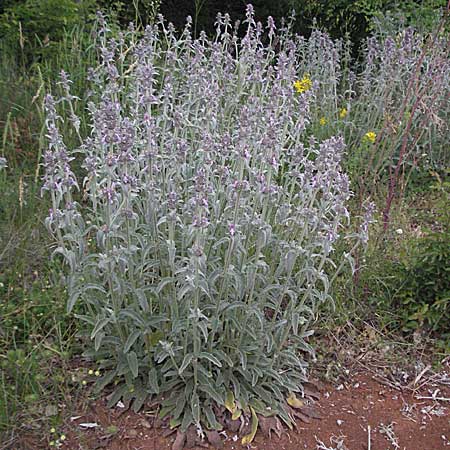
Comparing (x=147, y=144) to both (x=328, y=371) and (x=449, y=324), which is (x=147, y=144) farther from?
(x=449, y=324)

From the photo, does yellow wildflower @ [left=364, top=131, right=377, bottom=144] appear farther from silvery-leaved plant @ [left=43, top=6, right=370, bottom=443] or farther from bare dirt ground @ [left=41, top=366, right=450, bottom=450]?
bare dirt ground @ [left=41, top=366, right=450, bottom=450]

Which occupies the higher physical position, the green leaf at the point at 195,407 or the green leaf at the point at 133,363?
the green leaf at the point at 133,363

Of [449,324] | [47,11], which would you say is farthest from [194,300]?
[47,11]

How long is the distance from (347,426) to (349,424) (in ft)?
0.08

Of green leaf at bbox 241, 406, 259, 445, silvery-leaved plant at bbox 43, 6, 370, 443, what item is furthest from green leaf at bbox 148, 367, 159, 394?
green leaf at bbox 241, 406, 259, 445

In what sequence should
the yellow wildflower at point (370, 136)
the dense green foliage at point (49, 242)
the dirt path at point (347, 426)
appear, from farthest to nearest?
the yellow wildflower at point (370, 136), the dense green foliage at point (49, 242), the dirt path at point (347, 426)

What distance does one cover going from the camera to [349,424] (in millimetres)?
3213

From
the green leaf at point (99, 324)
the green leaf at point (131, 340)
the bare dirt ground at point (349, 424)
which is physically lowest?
the bare dirt ground at point (349, 424)

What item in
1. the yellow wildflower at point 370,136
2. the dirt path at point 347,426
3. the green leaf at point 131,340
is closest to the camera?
the green leaf at point 131,340

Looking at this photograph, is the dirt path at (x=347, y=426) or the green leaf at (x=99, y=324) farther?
the dirt path at (x=347, y=426)

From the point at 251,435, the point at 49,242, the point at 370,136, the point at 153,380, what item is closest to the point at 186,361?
the point at 153,380

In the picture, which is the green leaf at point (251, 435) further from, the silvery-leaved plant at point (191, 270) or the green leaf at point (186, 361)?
the green leaf at point (186, 361)

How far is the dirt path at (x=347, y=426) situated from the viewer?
2.96 meters

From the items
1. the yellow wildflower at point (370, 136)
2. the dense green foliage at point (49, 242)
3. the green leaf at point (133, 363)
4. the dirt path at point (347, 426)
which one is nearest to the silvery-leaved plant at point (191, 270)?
the green leaf at point (133, 363)
